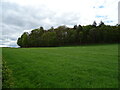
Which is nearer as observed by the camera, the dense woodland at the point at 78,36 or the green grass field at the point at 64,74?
the green grass field at the point at 64,74

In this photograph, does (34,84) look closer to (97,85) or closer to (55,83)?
(55,83)

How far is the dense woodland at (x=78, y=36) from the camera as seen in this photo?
2012 inches

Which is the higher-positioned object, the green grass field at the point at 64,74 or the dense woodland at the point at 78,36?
the dense woodland at the point at 78,36

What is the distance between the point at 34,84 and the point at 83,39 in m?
53.3

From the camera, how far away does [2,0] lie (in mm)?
7926

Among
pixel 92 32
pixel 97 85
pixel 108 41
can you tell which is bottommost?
pixel 97 85

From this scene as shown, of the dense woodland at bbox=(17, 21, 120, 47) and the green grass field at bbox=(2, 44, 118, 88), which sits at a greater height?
the dense woodland at bbox=(17, 21, 120, 47)

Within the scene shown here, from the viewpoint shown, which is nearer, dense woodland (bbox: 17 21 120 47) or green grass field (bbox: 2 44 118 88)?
green grass field (bbox: 2 44 118 88)

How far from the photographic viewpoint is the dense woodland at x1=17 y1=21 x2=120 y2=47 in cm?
5110

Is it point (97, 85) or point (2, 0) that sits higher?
point (2, 0)

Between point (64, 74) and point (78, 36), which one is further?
point (78, 36)

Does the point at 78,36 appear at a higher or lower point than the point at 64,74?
higher

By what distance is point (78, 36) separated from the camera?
56.5 metres

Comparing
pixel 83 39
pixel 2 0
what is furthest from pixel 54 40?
pixel 2 0
